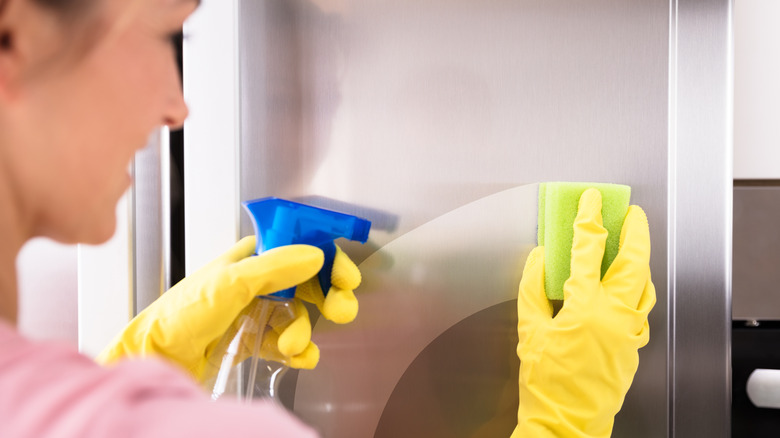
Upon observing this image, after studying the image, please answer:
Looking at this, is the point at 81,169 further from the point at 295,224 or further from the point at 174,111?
the point at 295,224

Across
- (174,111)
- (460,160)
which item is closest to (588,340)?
(460,160)

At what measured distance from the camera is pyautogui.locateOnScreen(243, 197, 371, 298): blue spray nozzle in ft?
2.13

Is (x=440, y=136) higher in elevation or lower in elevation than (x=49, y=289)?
higher

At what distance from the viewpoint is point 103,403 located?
22 cm

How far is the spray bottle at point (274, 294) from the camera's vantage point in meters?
0.64

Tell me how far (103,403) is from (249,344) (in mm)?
437

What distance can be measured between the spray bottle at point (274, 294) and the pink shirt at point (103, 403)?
40 cm

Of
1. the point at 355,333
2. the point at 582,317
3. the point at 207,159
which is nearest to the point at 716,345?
the point at 582,317

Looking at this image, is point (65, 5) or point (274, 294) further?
point (274, 294)

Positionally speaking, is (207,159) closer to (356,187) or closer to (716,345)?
(356,187)

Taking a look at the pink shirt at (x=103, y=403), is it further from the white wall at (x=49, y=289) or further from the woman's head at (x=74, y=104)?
the white wall at (x=49, y=289)

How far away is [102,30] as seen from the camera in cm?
30

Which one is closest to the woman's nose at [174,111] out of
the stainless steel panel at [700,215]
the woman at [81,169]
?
the woman at [81,169]

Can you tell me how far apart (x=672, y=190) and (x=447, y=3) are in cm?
34
